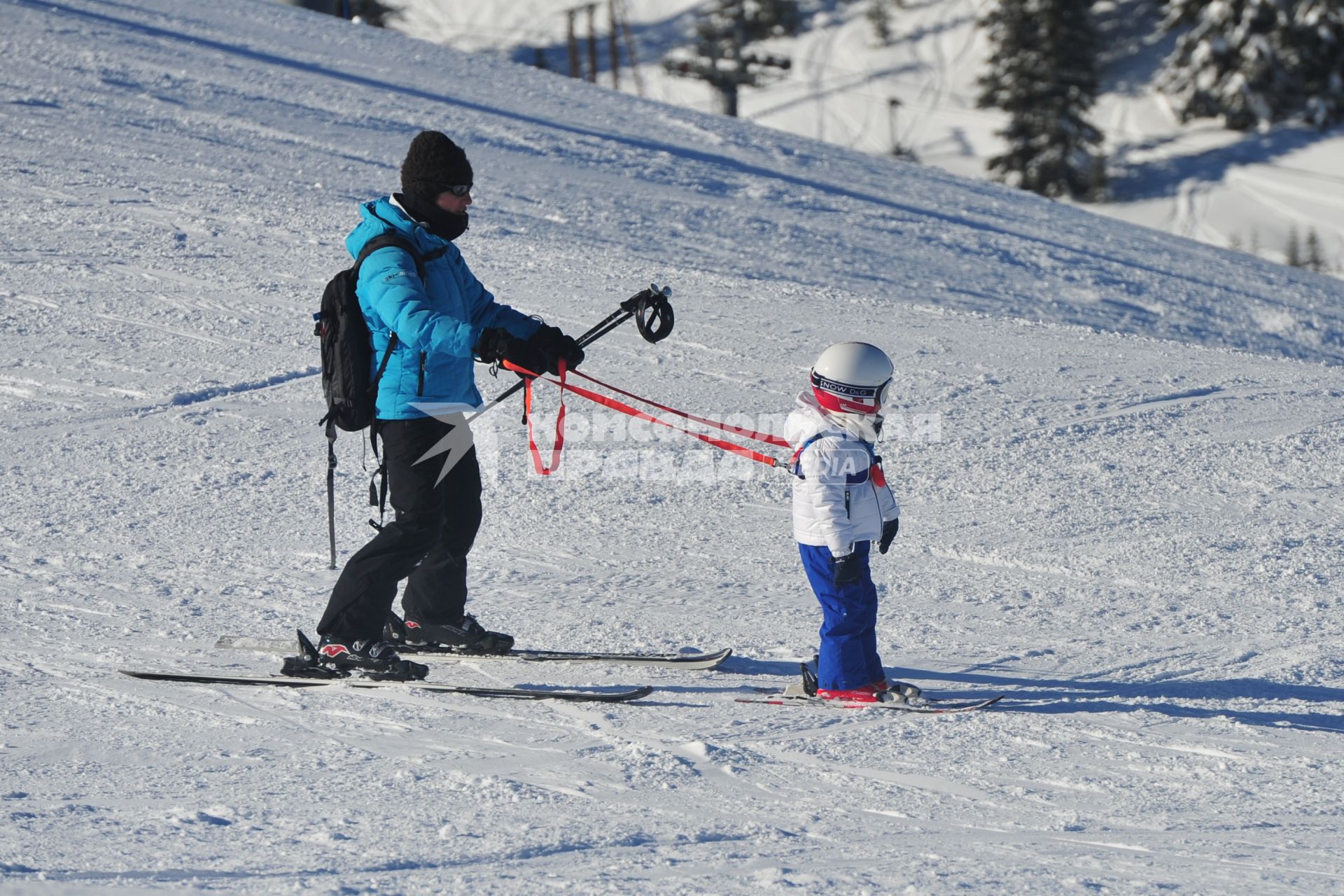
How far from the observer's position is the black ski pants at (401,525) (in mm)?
4270

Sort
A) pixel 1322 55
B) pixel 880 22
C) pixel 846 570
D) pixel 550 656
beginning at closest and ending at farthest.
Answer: pixel 846 570
pixel 550 656
pixel 1322 55
pixel 880 22

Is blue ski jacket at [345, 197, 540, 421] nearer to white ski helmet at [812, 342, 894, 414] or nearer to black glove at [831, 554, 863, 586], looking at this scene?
white ski helmet at [812, 342, 894, 414]

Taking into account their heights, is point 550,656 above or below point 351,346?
below

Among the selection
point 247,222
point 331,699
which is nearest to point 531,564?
point 331,699

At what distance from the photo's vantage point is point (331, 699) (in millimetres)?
4207

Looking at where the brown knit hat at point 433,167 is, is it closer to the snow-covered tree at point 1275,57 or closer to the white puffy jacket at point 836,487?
the white puffy jacket at point 836,487

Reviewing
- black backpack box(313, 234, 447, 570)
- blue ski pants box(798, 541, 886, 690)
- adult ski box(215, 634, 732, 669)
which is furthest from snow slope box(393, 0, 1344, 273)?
black backpack box(313, 234, 447, 570)

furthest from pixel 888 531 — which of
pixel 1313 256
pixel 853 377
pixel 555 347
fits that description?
pixel 1313 256

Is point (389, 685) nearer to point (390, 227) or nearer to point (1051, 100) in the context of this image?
point (390, 227)

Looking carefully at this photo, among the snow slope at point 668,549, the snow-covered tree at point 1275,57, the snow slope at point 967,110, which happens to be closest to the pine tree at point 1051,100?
the snow slope at point 967,110

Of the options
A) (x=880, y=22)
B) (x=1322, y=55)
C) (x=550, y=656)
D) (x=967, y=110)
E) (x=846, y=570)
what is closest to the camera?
(x=846, y=570)

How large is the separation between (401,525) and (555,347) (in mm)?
727

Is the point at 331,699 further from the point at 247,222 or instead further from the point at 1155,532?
the point at 247,222

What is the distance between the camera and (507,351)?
4.00m
